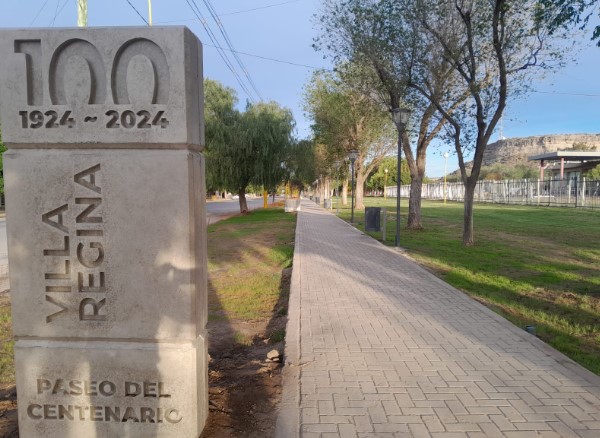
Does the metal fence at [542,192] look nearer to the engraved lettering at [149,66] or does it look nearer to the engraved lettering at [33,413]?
the engraved lettering at [149,66]

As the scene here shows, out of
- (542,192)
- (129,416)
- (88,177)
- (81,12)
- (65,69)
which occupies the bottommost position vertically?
(129,416)

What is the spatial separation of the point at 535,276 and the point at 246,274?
580 centimetres

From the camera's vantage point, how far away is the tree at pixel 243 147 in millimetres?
26875

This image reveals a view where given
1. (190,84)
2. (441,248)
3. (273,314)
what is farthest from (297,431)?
(441,248)

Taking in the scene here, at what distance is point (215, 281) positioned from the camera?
28.5 feet

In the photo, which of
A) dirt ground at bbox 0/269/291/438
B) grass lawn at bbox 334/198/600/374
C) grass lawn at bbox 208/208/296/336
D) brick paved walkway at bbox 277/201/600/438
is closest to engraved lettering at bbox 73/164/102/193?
dirt ground at bbox 0/269/291/438

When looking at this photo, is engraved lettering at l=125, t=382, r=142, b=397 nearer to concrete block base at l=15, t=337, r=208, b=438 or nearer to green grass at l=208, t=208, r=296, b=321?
concrete block base at l=15, t=337, r=208, b=438

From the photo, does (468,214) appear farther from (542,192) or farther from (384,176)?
(384,176)

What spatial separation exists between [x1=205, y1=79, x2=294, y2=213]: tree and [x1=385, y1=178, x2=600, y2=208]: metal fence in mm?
22114

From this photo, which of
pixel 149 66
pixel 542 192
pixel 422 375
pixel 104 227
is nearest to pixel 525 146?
pixel 542 192

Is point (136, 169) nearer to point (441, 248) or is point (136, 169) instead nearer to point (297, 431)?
point (297, 431)

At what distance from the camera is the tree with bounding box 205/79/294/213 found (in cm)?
2688

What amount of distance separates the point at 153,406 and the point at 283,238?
12886 millimetres

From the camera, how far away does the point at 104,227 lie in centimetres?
268
